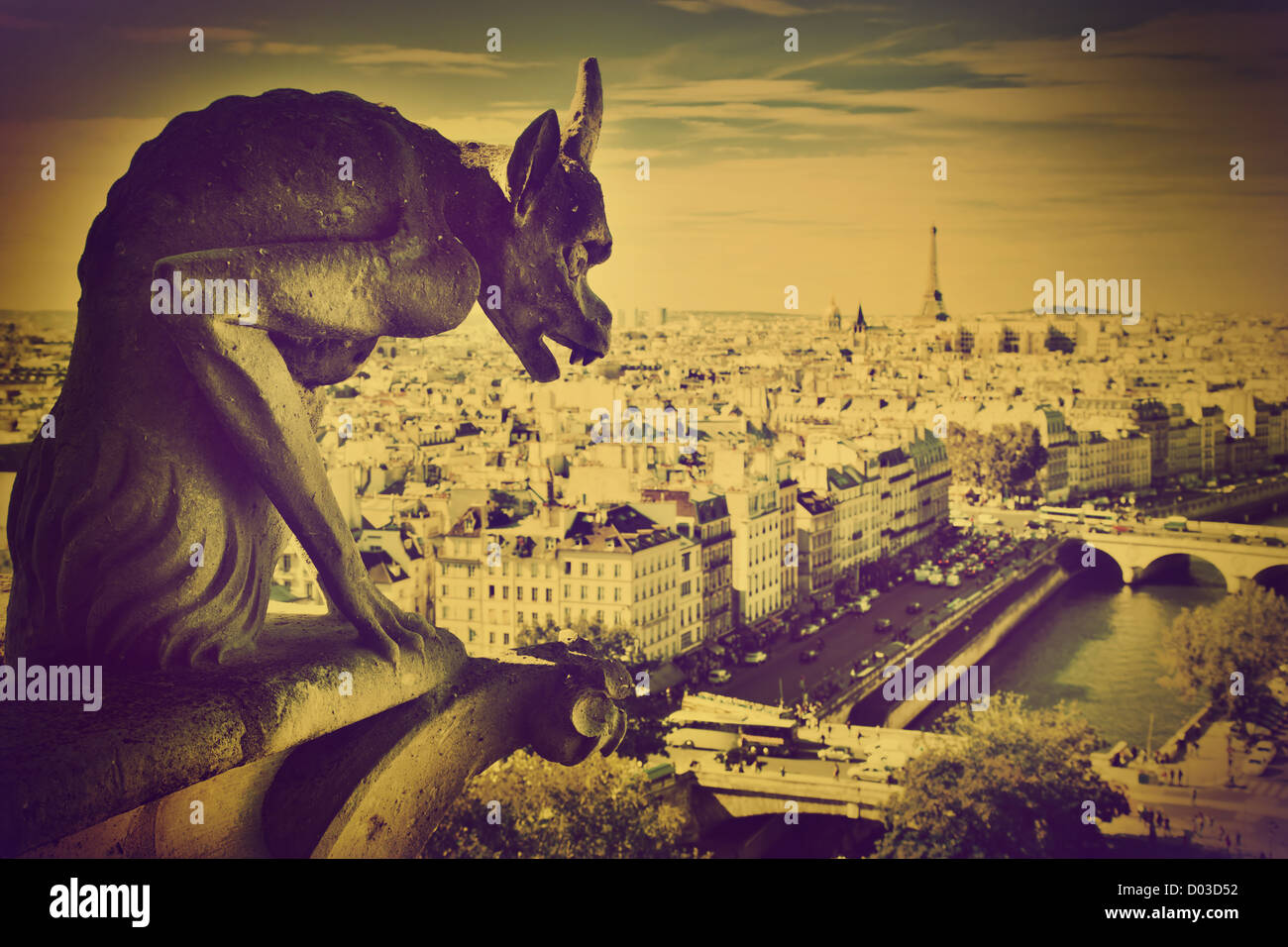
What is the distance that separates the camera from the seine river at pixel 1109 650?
10414 millimetres

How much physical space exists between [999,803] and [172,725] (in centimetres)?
742

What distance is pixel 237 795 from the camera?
1.17m

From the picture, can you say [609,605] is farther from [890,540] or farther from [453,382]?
[890,540]

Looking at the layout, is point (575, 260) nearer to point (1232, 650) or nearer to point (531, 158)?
point (531, 158)

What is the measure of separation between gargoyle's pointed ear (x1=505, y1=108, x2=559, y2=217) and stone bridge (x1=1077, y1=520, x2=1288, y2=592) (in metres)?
10.3

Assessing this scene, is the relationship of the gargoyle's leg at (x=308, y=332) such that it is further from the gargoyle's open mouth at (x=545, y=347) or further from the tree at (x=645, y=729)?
the tree at (x=645, y=729)

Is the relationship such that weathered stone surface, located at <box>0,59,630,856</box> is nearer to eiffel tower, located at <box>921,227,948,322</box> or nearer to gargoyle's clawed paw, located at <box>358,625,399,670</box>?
gargoyle's clawed paw, located at <box>358,625,399,670</box>

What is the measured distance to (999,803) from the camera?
7.85 metres

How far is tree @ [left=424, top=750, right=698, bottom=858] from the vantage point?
217 inches

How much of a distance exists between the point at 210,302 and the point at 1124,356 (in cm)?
1330

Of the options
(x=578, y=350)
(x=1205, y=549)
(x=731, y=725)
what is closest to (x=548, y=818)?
(x=731, y=725)

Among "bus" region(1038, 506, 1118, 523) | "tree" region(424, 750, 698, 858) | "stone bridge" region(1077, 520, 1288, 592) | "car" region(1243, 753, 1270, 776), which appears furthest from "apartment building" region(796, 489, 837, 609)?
"tree" region(424, 750, 698, 858)

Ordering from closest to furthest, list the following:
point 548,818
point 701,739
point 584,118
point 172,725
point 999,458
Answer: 1. point 172,725
2. point 584,118
3. point 548,818
4. point 701,739
5. point 999,458

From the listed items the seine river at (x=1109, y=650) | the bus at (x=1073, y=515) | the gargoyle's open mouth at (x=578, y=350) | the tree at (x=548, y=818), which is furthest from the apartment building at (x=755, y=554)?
the gargoyle's open mouth at (x=578, y=350)
